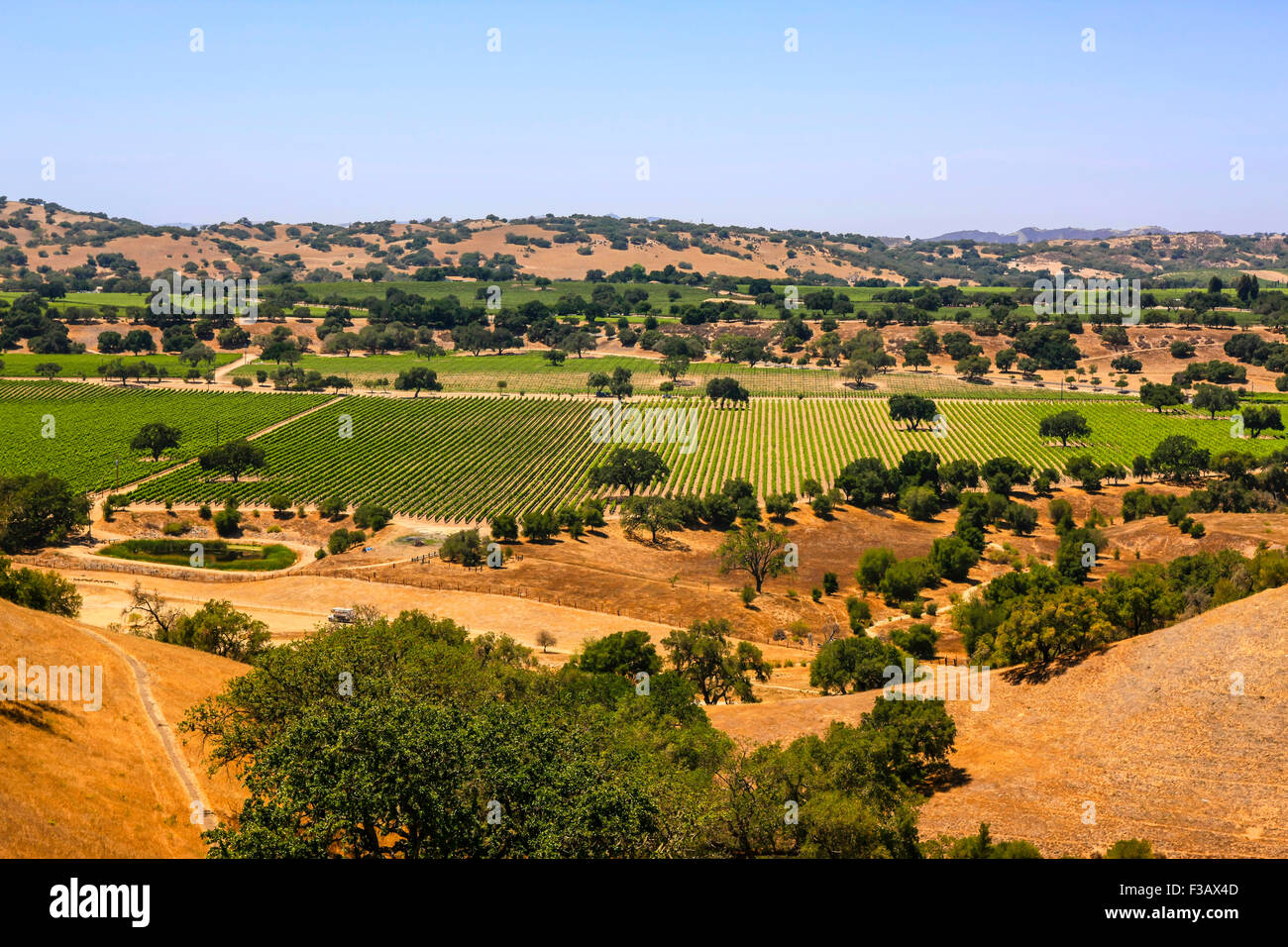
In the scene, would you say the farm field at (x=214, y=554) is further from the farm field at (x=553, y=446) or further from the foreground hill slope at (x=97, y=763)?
the foreground hill slope at (x=97, y=763)

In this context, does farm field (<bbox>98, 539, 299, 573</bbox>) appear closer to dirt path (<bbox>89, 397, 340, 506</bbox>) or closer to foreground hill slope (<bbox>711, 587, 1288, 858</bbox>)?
dirt path (<bbox>89, 397, 340, 506</bbox>)

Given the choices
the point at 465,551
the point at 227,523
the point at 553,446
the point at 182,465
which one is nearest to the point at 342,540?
the point at 227,523

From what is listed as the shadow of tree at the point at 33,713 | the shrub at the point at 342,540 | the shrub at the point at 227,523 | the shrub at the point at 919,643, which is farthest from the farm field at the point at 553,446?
the shadow of tree at the point at 33,713

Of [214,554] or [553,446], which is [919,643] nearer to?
[214,554]

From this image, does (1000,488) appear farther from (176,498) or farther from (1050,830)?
(176,498)
